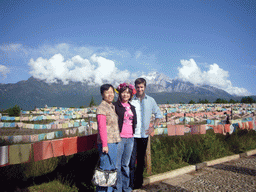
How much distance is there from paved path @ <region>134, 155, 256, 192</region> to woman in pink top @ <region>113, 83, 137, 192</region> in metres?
0.62

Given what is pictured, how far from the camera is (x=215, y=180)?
148 inches

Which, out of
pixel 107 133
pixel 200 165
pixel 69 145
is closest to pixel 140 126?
pixel 107 133

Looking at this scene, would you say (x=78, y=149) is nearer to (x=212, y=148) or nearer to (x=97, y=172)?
(x=97, y=172)

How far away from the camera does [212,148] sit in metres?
5.18

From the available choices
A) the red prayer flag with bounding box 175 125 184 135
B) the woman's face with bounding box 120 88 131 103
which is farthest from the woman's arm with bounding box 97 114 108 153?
the red prayer flag with bounding box 175 125 184 135

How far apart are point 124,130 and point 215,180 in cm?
240

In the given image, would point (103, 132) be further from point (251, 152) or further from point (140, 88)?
point (251, 152)

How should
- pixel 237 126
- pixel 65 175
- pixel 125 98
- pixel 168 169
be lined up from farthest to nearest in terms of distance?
pixel 237 126
pixel 168 169
pixel 65 175
pixel 125 98

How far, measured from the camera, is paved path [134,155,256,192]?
3.40 metres

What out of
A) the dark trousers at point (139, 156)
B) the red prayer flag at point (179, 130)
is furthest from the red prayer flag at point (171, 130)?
the dark trousers at point (139, 156)

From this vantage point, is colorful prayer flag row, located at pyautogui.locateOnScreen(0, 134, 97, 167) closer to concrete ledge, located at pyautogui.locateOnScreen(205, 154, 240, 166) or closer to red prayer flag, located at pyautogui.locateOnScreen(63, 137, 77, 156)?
red prayer flag, located at pyautogui.locateOnScreen(63, 137, 77, 156)

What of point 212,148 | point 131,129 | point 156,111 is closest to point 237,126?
point 212,148

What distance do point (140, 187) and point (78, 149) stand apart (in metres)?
1.42

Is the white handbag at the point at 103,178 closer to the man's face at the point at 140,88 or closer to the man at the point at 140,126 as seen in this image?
the man at the point at 140,126
